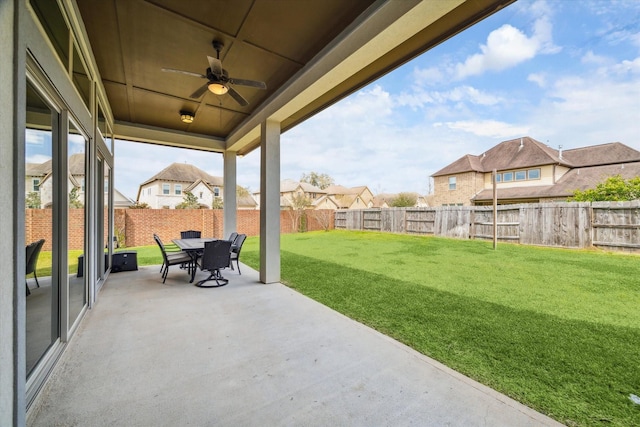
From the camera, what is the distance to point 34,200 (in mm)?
1849

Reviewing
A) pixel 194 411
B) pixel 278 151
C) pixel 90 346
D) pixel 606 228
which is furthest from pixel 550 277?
pixel 90 346

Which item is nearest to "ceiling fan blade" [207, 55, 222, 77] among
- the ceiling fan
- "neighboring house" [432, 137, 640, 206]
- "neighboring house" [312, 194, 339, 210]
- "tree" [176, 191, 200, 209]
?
the ceiling fan

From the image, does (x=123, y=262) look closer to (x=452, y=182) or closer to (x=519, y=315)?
(x=519, y=315)

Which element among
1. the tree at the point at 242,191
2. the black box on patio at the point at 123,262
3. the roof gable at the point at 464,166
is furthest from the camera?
the tree at the point at 242,191

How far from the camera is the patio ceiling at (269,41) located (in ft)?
8.11

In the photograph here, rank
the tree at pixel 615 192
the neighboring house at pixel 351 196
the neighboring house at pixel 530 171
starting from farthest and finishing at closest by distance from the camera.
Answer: the neighboring house at pixel 351 196, the neighboring house at pixel 530 171, the tree at pixel 615 192

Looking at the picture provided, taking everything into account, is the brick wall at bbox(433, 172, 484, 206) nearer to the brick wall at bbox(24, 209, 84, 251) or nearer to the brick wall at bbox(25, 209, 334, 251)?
the brick wall at bbox(25, 209, 334, 251)

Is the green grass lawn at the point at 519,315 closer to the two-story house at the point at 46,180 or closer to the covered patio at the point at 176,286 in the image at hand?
the covered patio at the point at 176,286

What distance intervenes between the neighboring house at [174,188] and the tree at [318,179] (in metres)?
18.3

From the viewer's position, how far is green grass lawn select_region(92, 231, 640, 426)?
190cm

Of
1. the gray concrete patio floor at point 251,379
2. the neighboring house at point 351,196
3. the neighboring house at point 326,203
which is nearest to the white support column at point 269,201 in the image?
the gray concrete patio floor at point 251,379

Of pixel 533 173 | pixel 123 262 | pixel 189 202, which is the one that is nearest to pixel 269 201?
pixel 123 262

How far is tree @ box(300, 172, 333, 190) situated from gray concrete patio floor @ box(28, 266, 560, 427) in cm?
3879

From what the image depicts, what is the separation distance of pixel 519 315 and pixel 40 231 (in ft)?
16.6
